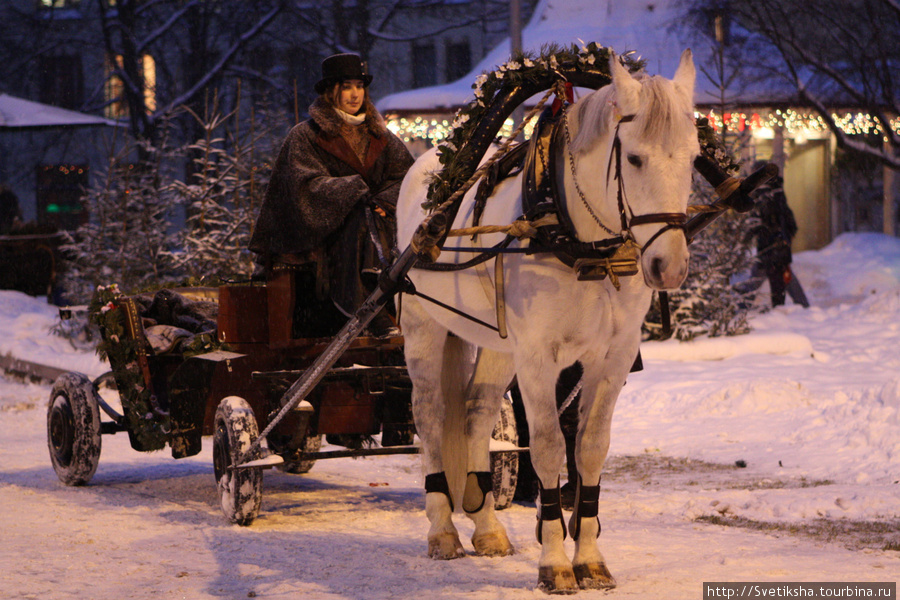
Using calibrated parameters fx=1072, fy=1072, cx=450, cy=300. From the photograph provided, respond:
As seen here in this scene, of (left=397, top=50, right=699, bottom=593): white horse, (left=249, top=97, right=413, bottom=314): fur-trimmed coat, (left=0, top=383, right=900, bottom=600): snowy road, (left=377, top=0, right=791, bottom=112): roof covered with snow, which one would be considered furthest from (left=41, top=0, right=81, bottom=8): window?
(left=397, top=50, right=699, bottom=593): white horse

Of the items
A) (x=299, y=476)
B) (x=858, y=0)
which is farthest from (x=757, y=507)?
(x=858, y=0)

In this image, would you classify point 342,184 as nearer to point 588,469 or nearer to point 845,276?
point 588,469

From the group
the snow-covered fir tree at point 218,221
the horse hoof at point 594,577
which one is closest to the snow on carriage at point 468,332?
the horse hoof at point 594,577

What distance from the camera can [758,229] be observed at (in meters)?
15.2

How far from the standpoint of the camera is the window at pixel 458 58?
3062 centimetres

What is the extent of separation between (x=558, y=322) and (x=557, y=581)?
1108mm

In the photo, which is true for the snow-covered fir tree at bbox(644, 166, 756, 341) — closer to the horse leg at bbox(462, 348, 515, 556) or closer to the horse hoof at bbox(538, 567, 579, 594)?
the horse leg at bbox(462, 348, 515, 556)

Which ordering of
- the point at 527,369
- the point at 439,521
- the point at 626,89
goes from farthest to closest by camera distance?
the point at 439,521 < the point at 527,369 < the point at 626,89

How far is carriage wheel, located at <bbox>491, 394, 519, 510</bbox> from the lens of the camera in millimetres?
6555

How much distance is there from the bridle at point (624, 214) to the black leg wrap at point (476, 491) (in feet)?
5.77

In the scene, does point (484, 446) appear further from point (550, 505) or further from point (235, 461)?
point (235, 461)

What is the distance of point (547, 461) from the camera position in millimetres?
4668

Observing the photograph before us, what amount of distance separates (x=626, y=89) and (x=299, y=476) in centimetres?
509

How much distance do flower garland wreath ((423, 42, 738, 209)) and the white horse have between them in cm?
24
